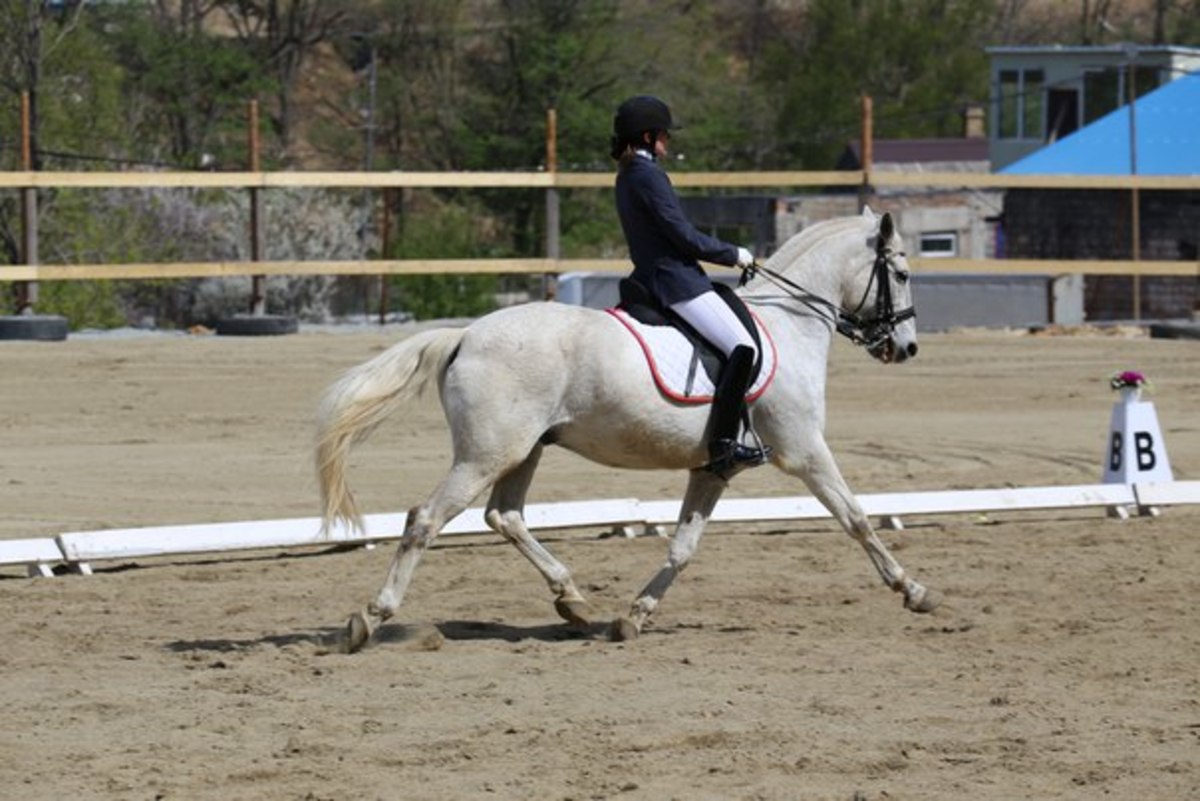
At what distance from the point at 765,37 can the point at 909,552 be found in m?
57.6

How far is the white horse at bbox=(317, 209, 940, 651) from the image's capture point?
8750mm

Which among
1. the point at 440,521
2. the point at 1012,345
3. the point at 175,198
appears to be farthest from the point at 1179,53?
the point at 440,521

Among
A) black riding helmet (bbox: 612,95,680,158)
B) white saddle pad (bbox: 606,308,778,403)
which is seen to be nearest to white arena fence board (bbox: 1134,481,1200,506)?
white saddle pad (bbox: 606,308,778,403)

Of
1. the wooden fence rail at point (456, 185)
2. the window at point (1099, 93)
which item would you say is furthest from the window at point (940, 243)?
the wooden fence rail at point (456, 185)

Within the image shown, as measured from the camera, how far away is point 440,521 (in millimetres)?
8766

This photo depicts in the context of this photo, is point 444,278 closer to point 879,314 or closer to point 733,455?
point 879,314

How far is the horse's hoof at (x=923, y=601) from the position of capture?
9391mm

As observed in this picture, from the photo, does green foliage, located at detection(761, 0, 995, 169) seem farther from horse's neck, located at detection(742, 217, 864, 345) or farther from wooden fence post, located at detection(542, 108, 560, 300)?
horse's neck, located at detection(742, 217, 864, 345)

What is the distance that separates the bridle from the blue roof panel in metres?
28.2

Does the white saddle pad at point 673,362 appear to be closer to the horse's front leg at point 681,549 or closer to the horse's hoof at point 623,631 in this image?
the horse's front leg at point 681,549

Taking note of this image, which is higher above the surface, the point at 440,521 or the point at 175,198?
the point at 175,198

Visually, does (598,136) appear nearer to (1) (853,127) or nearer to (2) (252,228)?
(1) (853,127)

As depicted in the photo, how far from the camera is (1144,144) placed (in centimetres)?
3909

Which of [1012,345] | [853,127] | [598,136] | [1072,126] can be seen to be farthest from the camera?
[853,127]
